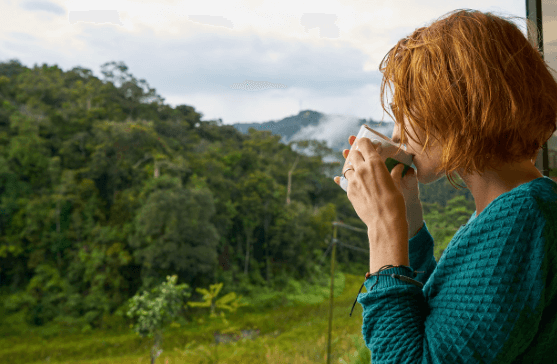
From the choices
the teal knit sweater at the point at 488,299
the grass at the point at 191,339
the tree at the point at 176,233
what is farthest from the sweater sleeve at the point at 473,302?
the tree at the point at 176,233

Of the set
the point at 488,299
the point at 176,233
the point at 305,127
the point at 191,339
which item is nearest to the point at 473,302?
the point at 488,299

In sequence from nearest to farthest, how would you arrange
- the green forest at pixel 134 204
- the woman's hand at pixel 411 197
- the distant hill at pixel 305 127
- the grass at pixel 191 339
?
the woman's hand at pixel 411 197, the grass at pixel 191 339, the green forest at pixel 134 204, the distant hill at pixel 305 127

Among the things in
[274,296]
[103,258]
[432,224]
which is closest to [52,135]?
[103,258]

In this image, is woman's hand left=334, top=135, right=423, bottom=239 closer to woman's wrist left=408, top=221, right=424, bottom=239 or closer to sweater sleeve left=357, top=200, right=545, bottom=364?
woman's wrist left=408, top=221, right=424, bottom=239

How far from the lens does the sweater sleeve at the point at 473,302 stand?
0.26 meters

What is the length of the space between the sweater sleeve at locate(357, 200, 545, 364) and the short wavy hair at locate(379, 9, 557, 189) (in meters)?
0.07

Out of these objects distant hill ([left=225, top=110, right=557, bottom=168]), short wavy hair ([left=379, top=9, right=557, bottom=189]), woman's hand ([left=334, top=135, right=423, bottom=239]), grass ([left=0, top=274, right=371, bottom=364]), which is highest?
distant hill ([left=225, top=110, right=557, bottom=168])

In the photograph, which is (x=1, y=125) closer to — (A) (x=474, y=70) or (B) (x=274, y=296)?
(B) (x=274, y=296)

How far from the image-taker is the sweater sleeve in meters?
0.26

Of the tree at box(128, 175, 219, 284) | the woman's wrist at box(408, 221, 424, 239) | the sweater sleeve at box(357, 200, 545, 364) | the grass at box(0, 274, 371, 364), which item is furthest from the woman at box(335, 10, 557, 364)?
the tree at box(128, 175, 219, 284)

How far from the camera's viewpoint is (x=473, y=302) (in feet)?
0.89

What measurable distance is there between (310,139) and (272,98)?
4.29 feet

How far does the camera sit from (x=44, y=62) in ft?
23.3

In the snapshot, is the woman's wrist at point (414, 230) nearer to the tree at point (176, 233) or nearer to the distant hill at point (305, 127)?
the tree at point (176, 233)
